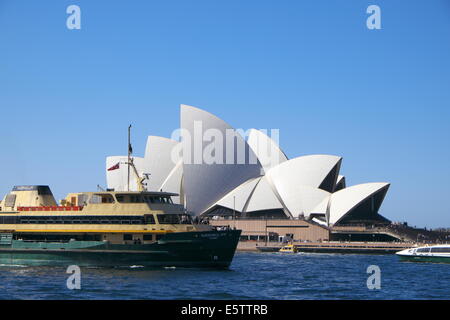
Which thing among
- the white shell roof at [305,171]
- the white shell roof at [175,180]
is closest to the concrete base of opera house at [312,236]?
the white shell roof at [305,171]

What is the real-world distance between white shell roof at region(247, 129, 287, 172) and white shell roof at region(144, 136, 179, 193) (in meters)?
13.6

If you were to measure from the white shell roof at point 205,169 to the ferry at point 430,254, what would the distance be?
3877cm

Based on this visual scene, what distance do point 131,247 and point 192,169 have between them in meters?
50.0

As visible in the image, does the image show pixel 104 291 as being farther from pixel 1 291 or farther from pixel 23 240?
pixel 23 240

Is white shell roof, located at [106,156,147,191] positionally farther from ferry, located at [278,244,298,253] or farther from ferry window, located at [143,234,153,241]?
ferry window, located at [143,234,153,241]

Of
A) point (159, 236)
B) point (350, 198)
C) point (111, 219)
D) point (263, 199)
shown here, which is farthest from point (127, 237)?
point (263, 199)

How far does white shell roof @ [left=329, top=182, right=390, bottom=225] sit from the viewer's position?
95438 millimetres

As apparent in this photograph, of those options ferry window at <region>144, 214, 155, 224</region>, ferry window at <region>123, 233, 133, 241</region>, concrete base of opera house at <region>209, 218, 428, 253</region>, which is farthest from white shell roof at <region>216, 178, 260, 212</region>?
ferry window at <region>144, 214, 155, 224</region>

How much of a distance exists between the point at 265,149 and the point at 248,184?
1104 cm

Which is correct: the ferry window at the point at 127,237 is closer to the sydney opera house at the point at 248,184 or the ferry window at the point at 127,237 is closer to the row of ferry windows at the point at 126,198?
the row of ferry windows at the point at 126,198

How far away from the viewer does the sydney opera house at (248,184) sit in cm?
9531

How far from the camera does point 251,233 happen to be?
10131 centimetres

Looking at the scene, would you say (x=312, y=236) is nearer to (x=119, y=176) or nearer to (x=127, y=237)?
(x=119, y=176)
